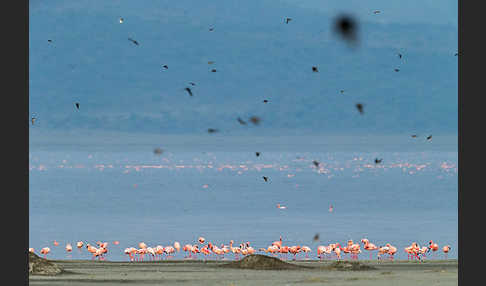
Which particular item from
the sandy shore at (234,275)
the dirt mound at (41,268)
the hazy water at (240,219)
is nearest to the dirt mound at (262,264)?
the sandy shore at (234,275)

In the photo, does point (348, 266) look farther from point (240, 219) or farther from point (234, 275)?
point (240, 219)

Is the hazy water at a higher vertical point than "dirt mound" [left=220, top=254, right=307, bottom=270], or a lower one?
higher

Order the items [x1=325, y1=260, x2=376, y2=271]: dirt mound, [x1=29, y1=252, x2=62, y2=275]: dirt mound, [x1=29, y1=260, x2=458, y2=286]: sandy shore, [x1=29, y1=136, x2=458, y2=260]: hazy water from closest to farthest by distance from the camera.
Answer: [x1=29, y1=260, x2=458, y2=286]: sandy shore
[x1=29, y1=252, x2=62, y2=275]: dirt mound
[x1=325, y1=260, x2=376, y2=271]: dirt mound
[x1=29, y1=136, x2=458, y2=260]: hazy water

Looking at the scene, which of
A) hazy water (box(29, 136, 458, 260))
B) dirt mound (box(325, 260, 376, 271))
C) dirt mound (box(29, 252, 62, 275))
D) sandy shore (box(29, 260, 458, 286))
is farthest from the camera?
hazy water (box(29, 136, 458, 260))

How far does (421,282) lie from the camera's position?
1889cm

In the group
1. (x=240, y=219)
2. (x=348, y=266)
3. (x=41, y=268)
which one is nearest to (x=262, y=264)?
(x=348, y=266)

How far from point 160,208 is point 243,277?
172 feet

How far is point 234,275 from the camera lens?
2106 centimetres

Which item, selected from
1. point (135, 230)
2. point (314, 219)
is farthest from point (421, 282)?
point (314, 219)

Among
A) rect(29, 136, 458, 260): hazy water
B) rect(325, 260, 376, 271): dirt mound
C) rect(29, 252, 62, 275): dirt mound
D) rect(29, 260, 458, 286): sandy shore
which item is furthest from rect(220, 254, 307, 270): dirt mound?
rect(29, 136, 458, 260): hazy water

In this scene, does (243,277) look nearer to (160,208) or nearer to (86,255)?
(86,255)

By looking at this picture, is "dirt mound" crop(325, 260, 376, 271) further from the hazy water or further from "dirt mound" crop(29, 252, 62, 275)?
the hazy water

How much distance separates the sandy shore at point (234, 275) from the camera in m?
19.2

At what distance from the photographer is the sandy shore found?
63.1 ft
